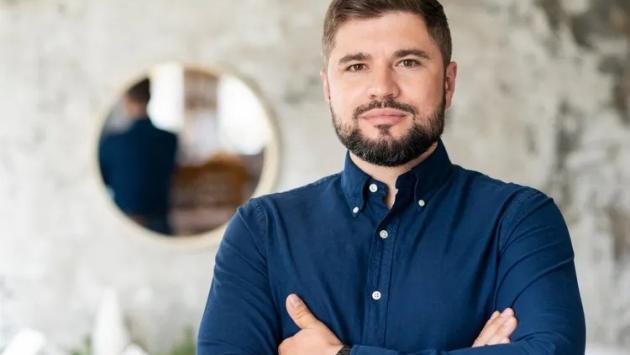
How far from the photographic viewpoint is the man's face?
165 centimetres

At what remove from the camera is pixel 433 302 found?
1.62 meters

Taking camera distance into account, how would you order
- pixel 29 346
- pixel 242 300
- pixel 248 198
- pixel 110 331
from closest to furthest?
1. pixel 242 300
2. pixel 29 346
3. pixel 110 331
4. pixel 248 198

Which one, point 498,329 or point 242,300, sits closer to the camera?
point 498,329

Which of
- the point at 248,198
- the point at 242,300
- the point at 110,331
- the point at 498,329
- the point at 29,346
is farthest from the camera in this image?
the point at 248,198

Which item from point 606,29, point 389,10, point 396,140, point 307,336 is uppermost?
point 606,29

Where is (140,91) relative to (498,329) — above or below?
above

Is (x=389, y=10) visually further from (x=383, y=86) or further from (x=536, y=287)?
(x=536, y=287)

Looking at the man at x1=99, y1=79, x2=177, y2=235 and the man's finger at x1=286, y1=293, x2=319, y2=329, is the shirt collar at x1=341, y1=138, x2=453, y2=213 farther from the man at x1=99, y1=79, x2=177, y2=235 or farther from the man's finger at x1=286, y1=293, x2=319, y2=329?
the man at x1=99, y1=79, x2=177, y2=235

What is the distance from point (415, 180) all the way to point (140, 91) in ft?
9.20

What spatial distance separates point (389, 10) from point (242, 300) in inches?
21.5

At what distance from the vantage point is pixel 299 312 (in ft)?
5.47

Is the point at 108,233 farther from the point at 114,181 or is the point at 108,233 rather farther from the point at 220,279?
the point at 220,279

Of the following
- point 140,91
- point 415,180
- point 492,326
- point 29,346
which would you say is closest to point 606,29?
point 140,91

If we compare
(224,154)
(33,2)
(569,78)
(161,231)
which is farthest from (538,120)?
(33,2)
